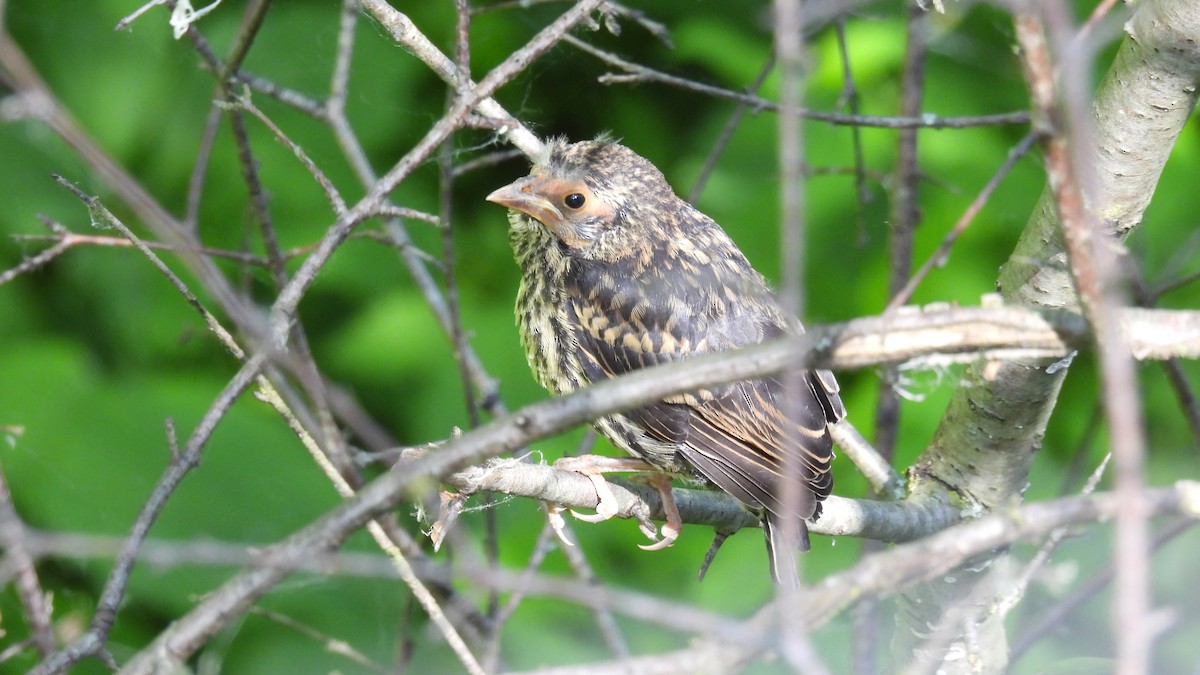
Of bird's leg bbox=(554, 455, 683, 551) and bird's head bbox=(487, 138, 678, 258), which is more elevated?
bird's head bbox=(487, 138, 678, 258)

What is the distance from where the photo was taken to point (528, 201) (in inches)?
111

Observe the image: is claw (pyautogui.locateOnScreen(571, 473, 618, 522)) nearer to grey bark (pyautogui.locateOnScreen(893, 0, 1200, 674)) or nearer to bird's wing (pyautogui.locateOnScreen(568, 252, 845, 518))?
bird's wing (pyautogui.locateOnScreen(568, 252, 845, 518))

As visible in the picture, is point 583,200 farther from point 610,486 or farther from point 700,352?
point 610,486

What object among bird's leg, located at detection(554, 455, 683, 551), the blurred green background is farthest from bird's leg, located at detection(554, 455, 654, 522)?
the blurred green background

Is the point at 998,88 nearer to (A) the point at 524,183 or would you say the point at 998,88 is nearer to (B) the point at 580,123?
(B) the point at 580,123

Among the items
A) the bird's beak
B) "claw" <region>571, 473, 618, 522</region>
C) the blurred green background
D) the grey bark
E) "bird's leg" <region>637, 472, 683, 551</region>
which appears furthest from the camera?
the blurred green background

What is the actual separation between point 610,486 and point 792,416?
1427 millimetres

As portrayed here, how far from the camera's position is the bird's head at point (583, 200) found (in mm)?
2816

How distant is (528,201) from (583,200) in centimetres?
14

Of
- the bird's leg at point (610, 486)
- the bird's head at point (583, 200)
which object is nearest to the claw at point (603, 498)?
the bird's leg at point (610, 486)

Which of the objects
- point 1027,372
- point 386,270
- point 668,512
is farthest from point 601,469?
point 386,270

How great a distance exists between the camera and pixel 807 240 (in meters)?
3.79

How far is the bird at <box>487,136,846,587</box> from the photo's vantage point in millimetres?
2527

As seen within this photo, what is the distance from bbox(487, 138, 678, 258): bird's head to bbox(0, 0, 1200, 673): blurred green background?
23.0 inches
